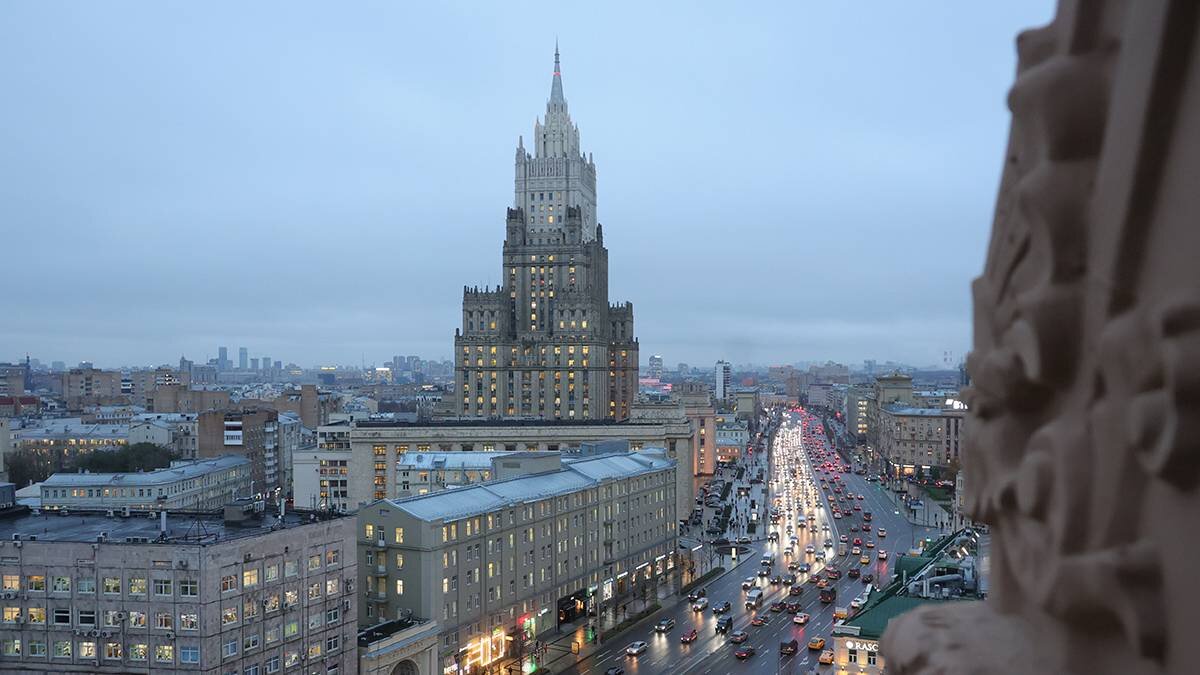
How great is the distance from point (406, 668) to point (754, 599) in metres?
25.8

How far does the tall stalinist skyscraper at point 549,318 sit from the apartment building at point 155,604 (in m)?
81.4

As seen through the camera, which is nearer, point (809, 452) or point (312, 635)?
point (312, 635)

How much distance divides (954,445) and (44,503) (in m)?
109

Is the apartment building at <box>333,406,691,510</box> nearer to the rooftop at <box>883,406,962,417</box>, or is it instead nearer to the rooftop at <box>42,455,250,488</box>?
the rooftop at <box>42,455,250,488</box>

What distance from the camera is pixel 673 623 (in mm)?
54938

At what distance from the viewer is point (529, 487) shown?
55.2m

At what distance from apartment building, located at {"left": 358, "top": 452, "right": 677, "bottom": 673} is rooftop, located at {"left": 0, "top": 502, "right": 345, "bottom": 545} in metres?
4.84

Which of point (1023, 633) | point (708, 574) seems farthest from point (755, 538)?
point (1023, 633)

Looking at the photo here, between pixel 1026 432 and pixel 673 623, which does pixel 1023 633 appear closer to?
pixel 1026 432

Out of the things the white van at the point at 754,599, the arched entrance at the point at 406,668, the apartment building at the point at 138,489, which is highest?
the apartment building at the point at 138,489

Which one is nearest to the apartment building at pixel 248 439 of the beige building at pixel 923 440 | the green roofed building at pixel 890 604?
the green roofed building at pixel 890 604

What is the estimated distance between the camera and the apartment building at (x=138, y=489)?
73000 millimetres

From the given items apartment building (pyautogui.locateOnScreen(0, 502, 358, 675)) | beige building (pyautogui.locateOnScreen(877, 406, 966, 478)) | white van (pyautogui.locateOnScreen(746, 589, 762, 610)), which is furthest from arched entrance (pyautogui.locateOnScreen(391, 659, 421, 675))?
beige building (pyautogui.locateOnScreen(877, 406, 966, 478))

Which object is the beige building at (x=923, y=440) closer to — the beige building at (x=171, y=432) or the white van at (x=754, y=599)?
the white van at (x=754, y=599)
